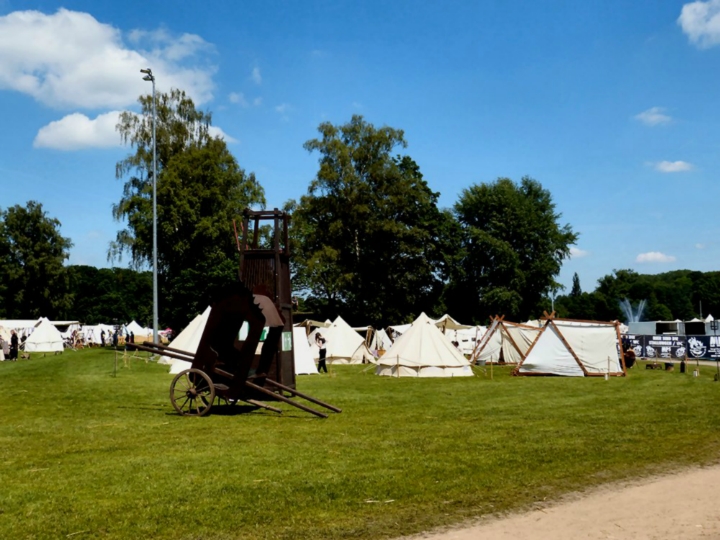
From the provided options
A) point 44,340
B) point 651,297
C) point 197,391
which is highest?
point 651,297

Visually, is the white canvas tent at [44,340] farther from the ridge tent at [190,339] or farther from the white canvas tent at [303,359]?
the white canvas tent at [303,359]

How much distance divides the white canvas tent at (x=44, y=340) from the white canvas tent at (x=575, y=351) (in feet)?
129

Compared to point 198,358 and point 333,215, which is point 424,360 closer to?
point 198,358

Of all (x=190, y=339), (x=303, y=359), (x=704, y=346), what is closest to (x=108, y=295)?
(x=190, y=339)

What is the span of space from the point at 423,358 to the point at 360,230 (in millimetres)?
30444

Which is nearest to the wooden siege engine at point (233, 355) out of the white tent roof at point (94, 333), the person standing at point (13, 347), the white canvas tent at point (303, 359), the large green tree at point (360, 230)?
the white canvas tent at point (303, 359)

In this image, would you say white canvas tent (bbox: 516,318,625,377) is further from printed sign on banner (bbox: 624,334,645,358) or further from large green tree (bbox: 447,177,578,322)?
large green tree (bbox: 447,177,578,322)

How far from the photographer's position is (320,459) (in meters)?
9.65

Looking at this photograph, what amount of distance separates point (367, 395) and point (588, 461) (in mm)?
10435

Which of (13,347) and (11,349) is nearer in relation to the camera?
(13,347)

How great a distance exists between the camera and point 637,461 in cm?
960

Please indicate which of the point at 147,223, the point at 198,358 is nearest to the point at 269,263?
the point at 198,358

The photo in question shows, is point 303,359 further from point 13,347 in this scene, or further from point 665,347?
point 13,347

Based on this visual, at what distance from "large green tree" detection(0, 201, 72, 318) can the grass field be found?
67.6 m
